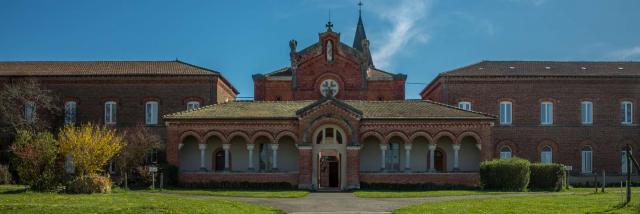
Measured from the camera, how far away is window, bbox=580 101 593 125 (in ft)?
170

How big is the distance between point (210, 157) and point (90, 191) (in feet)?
38.7

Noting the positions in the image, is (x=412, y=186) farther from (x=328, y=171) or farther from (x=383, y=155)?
(x=328, y=171)

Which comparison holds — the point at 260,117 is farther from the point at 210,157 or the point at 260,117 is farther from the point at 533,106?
the point at 533,106

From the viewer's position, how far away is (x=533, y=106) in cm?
5162

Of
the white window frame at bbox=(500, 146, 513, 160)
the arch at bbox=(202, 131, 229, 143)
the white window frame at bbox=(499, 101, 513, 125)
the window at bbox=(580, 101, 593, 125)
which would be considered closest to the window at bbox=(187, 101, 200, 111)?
the arch at bbox=(202, 131, 229, 143)

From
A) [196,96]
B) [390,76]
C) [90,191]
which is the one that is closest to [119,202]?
[90,191]

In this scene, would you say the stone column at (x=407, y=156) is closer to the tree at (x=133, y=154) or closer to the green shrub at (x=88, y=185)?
the tree at (x=133, y=154)

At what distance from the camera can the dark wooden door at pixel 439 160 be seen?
1740 inches

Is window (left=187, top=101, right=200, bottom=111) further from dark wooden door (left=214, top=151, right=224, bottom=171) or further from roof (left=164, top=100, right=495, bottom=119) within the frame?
dark wooden door (left=214, top=151, right=224, bottom=171)

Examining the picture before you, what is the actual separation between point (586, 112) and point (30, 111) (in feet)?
131

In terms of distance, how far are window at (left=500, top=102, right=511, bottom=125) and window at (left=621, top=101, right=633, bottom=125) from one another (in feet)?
26.8

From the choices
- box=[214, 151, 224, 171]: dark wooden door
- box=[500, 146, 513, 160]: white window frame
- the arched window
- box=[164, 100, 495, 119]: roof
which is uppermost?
box=[164, 100, 495, 119]: roof

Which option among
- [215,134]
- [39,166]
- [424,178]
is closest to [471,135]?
[424,178]

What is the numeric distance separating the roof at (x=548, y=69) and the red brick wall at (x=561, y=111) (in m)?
0.50
